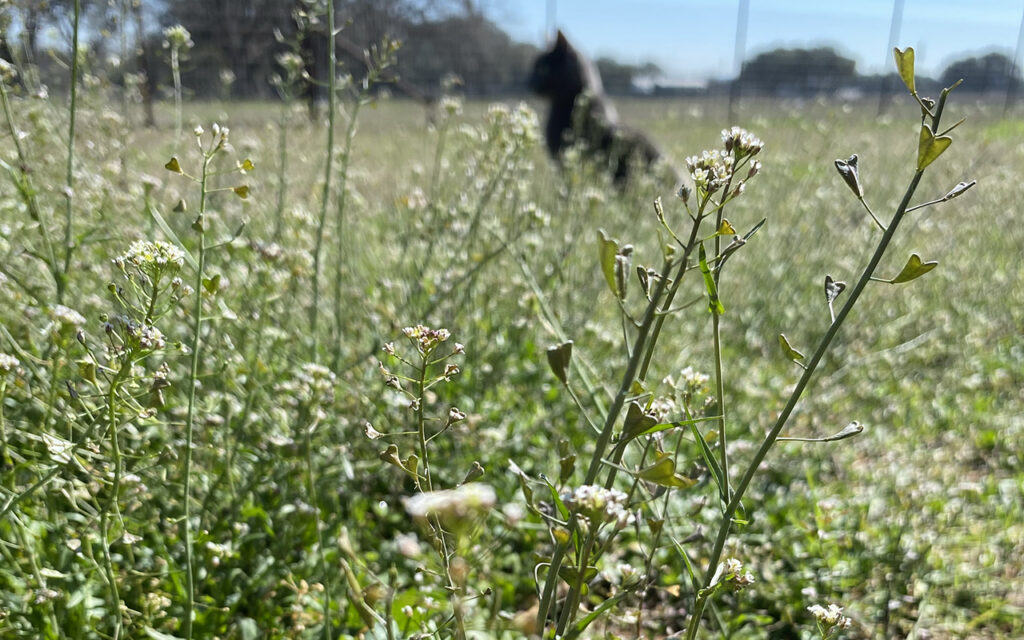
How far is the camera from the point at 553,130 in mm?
6102

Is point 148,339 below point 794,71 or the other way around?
below

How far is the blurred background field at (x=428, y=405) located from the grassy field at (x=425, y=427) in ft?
0.05

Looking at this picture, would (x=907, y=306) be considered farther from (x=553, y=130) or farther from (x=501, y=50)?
(x=501, y=50)

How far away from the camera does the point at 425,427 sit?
1.83 meters

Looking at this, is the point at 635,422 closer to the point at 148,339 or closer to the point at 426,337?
the point at 426,337

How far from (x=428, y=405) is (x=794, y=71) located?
11.7m

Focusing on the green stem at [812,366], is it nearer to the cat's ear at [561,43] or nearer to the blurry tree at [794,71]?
the cat's ear at [561,43]

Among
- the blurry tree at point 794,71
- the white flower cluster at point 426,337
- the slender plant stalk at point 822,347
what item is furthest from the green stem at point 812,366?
the blurry tree at point 794,71

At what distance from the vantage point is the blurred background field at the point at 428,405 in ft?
4.15

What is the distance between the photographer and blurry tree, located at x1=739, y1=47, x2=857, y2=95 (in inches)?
440

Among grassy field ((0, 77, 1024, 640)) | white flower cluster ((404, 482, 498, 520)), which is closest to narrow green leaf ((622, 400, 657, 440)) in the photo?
grassy field ((0, 77, 1024, 640))

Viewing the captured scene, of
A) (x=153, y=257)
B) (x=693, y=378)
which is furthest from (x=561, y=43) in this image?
(x=153, y=257)

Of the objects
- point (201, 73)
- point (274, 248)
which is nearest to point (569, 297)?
point (274, 248)

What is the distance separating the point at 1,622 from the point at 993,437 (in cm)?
265
